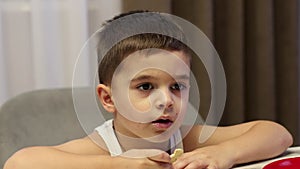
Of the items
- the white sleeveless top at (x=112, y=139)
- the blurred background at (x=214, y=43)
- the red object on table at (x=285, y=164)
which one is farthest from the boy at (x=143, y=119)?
the blurred background at (x=214, y=43)

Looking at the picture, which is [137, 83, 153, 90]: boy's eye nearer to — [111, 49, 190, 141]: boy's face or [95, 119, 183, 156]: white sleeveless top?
[111, 49, 190, 141]: boy's face

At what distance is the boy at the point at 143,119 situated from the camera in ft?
2.27

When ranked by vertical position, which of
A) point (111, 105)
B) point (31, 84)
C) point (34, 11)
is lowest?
point (31, 84)

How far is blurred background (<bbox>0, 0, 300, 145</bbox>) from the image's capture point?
1627 millimetres

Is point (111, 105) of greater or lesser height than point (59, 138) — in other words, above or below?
above

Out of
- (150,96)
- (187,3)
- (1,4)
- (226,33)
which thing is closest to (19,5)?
(1,4)

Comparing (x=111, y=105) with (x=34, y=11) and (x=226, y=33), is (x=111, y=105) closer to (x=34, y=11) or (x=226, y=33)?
(x=34, y=11)

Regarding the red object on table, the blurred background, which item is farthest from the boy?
the blurred background

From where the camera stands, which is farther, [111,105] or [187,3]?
[187,3]

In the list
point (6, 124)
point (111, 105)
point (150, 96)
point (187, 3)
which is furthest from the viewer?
point (187, 3)

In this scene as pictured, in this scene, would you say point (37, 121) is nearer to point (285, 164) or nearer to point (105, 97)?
point (105, 97)

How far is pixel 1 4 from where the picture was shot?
62.8 inches

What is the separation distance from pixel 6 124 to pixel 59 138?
0.35 ft

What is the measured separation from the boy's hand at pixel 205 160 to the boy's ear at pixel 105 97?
13cm
